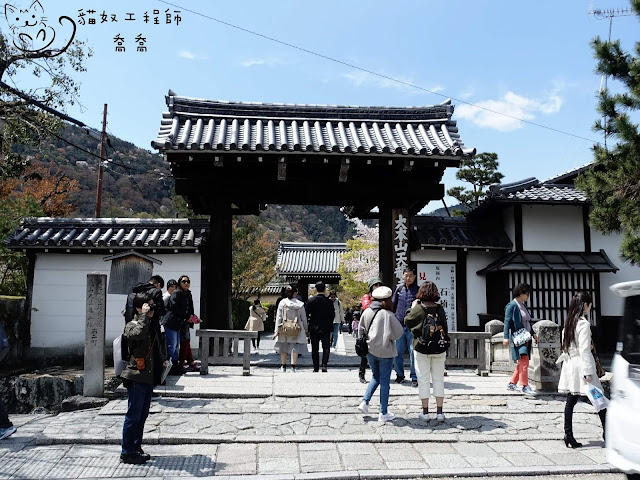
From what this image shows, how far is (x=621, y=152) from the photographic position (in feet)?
26.8

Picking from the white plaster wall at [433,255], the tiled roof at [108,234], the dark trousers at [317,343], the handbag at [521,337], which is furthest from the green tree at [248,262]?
the handbag at [521,337]

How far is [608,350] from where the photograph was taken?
13.7 m

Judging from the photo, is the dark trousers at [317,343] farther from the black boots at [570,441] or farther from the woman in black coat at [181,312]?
the black boots at [570,441]

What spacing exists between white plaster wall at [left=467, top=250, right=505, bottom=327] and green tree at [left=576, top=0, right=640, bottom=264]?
497 cm

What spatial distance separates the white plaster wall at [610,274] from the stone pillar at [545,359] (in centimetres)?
609

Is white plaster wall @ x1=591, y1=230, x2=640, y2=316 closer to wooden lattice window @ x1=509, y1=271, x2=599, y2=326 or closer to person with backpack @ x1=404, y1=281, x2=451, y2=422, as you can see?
wooden lattice window @ x1=509, y1=271, x2=599, y2=326

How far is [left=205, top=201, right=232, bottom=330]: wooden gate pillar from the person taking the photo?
1071 centimetres

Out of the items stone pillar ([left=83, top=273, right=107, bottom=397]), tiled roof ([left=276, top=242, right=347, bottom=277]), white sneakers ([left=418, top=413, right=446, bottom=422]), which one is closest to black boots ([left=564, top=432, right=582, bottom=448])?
white sneakers ([left=418, top=413, right=446, bottom=422])

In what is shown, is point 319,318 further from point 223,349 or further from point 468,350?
point 468,350

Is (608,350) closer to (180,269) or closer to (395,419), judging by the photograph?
(395,419)

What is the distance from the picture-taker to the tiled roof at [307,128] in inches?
401

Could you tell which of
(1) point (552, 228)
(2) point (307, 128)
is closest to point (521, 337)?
(2) point (307, 128)

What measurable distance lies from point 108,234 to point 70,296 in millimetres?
1619

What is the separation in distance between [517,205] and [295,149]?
6.57 metres
